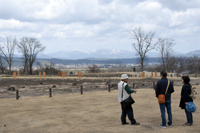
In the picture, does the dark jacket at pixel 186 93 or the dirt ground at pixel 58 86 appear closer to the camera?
the dark jacket at pixel 186 93

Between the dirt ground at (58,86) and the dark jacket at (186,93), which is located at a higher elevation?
the dark jacket at (186,93)

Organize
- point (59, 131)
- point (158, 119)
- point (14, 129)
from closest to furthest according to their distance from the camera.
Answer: point (59, 131) → point (14, 129) → point (158, 119)

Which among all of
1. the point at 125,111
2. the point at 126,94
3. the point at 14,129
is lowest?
the point at 14,129

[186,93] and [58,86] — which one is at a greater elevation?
[186,93]

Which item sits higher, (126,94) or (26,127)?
(126,94)

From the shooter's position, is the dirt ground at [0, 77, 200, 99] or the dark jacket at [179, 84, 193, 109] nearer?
the dark jacket at [179, 84, 193, 109]

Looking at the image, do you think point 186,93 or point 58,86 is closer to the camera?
point 186,93

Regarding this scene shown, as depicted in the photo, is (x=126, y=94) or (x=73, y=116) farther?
(x=73, y=116)

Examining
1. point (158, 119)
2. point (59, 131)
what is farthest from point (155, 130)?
point (59, 131)

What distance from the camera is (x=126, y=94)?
25.8ft

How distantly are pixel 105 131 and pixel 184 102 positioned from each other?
282 cm

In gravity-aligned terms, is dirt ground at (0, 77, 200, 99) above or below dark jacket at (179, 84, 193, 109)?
below

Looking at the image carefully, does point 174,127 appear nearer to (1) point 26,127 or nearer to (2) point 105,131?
(2) point 105,131

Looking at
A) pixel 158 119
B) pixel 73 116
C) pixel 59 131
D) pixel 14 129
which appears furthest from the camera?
pixel 73 116
